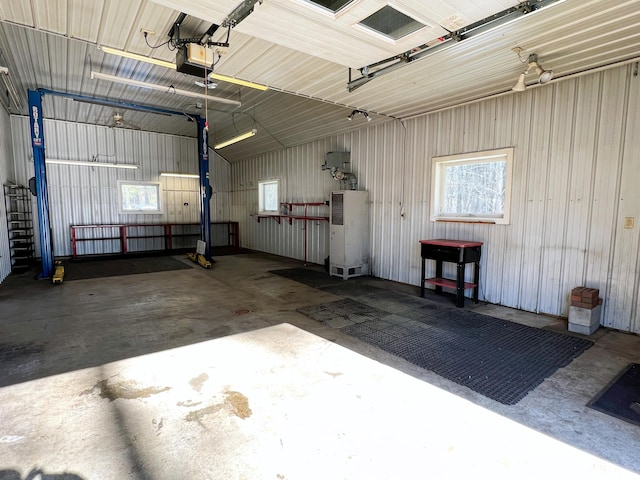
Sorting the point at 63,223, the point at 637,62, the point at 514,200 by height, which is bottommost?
the point at 63,223

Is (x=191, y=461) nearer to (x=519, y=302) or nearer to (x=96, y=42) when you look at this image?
(x=96, y=42)

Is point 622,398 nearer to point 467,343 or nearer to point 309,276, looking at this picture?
point 467,343

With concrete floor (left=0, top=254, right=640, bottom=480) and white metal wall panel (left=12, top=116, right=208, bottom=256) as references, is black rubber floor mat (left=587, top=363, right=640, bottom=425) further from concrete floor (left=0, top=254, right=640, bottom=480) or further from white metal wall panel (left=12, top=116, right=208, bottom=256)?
white metal wall panel (left=12, top=116, right=208, bottom=256)

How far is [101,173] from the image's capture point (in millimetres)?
10578

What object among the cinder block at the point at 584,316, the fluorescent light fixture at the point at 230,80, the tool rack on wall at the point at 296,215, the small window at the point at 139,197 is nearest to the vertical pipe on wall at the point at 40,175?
the small window at the point at 139,197

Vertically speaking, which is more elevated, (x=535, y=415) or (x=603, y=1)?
(x=603, y=1)

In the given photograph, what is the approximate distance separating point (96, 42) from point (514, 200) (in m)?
5.71

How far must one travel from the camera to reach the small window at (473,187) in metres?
5.14

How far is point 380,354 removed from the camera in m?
3.47

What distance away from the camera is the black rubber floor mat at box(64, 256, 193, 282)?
7.61 metres

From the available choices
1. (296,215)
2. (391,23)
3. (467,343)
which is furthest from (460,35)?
(296,215)

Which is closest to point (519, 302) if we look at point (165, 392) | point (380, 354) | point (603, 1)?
point (380, 354)

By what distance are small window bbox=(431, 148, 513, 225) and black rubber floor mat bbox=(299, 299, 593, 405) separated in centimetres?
168

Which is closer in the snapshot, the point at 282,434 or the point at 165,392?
the point at 282,434
